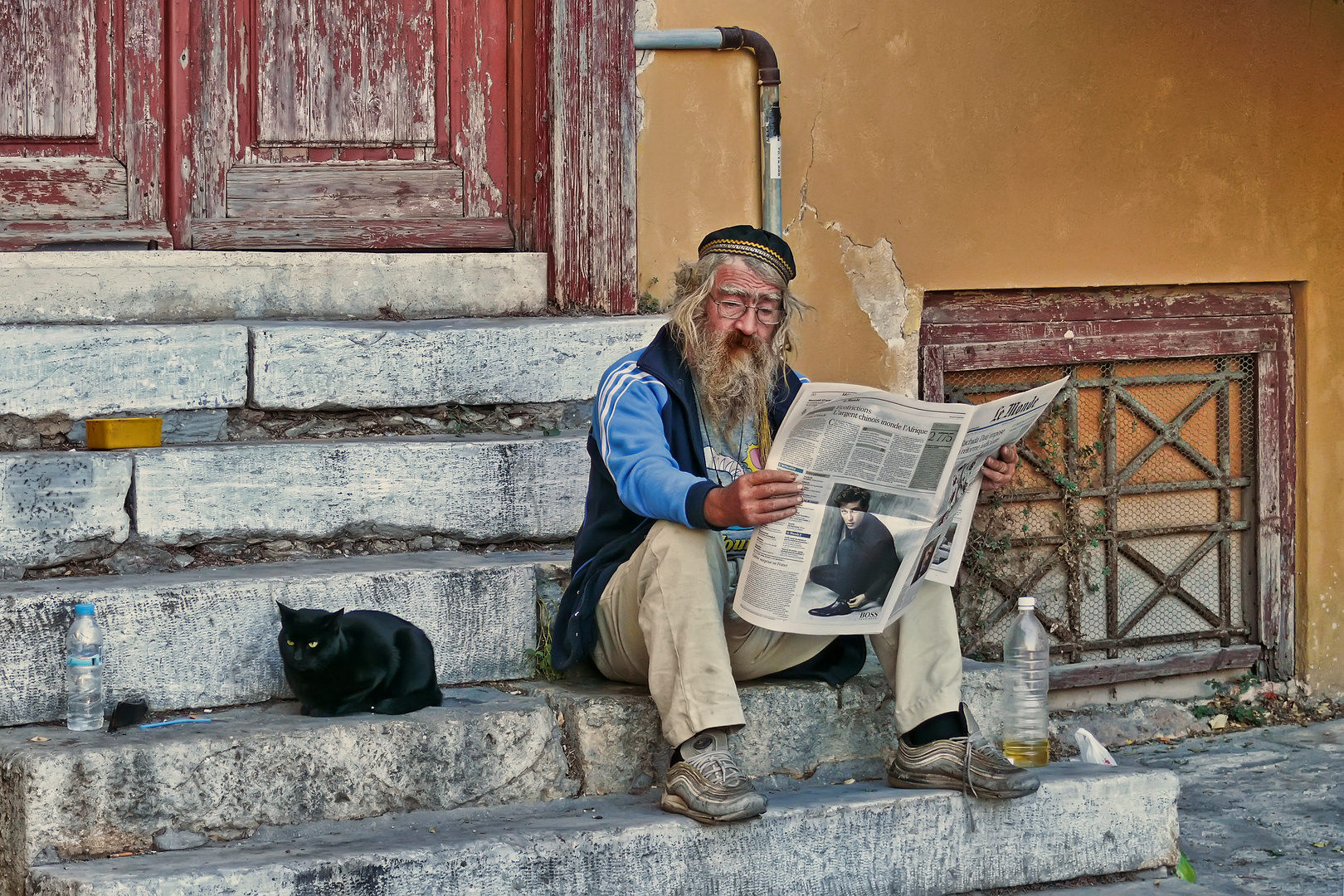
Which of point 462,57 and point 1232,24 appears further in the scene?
point 1232,24

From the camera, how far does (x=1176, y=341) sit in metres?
5.32

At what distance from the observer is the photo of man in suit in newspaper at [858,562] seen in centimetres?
289

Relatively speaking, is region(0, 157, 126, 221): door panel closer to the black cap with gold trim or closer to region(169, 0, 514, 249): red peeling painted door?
region(169, 0, 514, 249): red peeling painted door

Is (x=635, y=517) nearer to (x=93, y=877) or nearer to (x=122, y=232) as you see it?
(x=93, y=877)

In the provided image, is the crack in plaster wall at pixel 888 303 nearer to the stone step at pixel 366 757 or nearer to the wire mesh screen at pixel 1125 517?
the wire mesh screen at pixel 1125 517

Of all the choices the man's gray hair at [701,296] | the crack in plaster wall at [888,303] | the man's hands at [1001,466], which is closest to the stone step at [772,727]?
the man's hands at [1001,466]

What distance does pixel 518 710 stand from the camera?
3.12 m

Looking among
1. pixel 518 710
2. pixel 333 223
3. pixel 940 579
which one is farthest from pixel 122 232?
pixel 940 579

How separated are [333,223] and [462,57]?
0.67 m

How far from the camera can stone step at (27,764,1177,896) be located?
2643 mm

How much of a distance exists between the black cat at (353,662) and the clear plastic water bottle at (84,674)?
1.23ft

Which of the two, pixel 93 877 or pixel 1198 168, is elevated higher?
pixel 1198 168

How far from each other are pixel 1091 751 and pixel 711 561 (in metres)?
1.45

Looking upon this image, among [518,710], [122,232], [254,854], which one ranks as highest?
[122,232]
